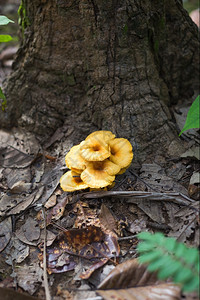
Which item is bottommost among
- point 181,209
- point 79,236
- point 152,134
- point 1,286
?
point 1,286

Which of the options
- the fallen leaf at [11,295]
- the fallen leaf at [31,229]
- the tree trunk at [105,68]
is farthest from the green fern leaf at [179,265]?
the tree trunk at [105,68]

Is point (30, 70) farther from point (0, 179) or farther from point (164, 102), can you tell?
point (164, 102)

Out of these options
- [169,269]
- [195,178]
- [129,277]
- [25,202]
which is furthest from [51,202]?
[169,269]

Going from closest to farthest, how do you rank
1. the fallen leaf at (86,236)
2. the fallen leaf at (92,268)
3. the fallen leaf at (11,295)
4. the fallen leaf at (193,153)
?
the fallen leaf at (11,295) → the fallen leaf at (92,268) → the fallen leaf at (86,236) → the fallen leaf at (193,153)

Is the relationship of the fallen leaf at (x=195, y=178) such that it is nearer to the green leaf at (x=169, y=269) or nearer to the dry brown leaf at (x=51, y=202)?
the green leaf at (x=169, y=269)

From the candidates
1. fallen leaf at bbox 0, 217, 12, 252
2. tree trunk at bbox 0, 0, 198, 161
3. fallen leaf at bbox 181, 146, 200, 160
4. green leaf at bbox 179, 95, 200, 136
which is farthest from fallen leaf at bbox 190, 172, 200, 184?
fallen leaf at bbox 0, 217, 12, 252

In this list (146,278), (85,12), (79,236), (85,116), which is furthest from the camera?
(85,116)

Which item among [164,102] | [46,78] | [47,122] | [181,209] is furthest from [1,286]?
[164,102]
